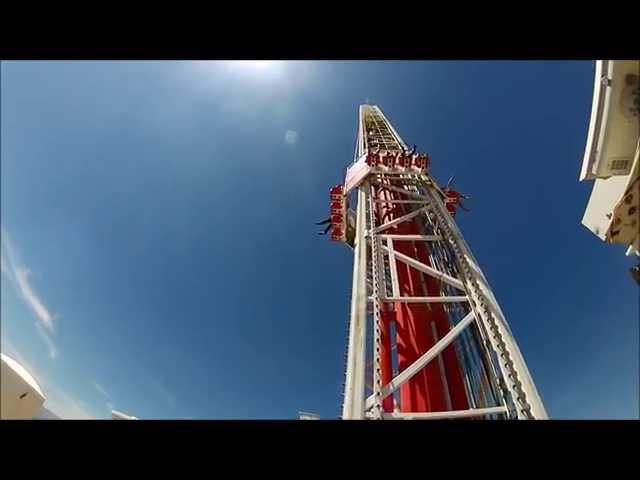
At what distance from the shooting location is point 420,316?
1034 cm

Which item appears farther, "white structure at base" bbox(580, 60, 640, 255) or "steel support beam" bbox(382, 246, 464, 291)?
"steel support beam" bbox(382, 246, 464, 291)

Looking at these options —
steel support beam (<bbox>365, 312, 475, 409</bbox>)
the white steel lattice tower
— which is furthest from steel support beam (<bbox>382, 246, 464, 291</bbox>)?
steel support beam (<bbox>365, 312, 475, 409</bbox>)

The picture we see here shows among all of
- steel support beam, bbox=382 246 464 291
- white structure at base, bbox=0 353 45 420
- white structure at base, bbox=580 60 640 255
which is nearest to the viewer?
white structure at base, bbox=580 60 640 255

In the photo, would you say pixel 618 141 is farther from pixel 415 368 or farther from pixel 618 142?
pixel 415 368

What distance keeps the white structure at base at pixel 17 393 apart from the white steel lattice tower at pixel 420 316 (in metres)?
4.57

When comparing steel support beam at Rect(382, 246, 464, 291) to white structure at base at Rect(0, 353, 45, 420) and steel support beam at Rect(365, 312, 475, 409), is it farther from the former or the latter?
white structure at base at Rect(0, 353, 45, 420)

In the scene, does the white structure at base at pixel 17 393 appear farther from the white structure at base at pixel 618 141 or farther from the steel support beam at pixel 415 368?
the white structure at base at pixel 618 141

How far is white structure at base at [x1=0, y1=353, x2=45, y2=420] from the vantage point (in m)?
4.04

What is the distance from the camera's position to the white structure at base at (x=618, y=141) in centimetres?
355

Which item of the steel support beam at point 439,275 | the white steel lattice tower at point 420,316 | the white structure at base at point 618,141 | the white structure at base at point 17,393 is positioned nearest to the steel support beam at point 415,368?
the white steel lattice tower at point 420,316

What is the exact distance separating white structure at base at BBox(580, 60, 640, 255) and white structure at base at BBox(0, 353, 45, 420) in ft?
25.7
